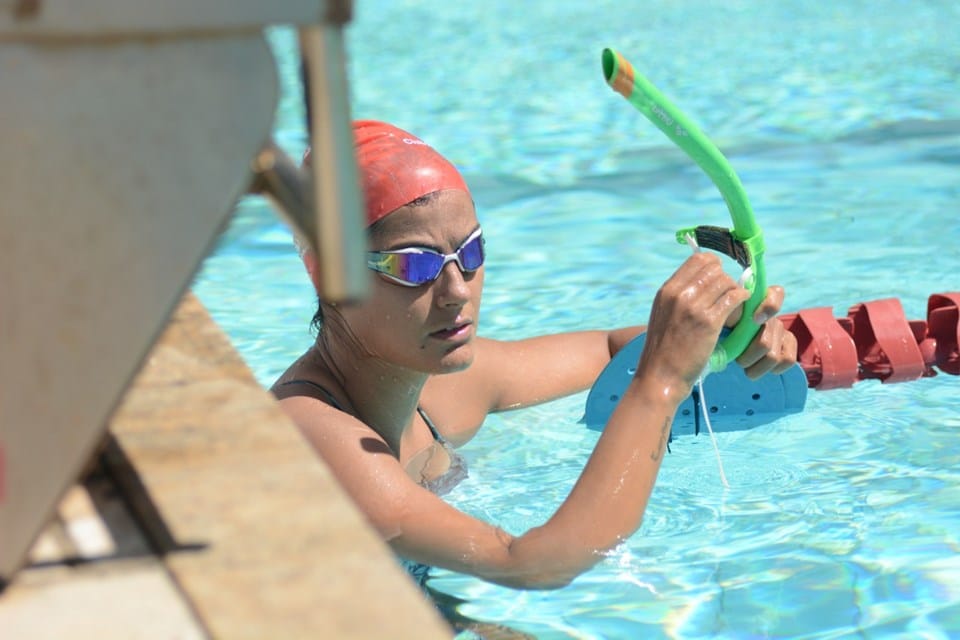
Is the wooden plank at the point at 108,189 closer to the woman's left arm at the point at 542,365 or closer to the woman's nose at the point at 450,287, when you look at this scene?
the woman's nose at the point at 450,287

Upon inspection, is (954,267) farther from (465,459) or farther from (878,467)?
(465,459)

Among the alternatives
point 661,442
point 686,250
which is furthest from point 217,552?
point 686,250

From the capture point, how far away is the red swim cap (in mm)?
2920

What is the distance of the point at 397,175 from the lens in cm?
293

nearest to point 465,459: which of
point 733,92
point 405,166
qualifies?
point 405,166

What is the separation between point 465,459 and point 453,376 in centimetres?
26

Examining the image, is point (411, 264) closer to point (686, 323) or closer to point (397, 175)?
point (397, 175)

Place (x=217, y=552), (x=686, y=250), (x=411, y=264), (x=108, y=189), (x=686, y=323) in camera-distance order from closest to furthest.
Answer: (x=108, y=189) < (x=217, y=552) < (x=686, y=323) < (x=411, y=264) < (x=686, y=250)

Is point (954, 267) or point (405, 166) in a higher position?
point (405, 166)

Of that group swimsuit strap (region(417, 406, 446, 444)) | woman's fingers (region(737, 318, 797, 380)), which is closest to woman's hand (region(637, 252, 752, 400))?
woman's fingers (region(737, 318, 797, 380))

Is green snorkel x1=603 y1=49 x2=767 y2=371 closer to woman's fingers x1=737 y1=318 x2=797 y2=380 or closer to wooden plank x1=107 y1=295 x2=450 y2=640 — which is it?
woman's fingers x1=737 y1=318 x2=797 y2=380

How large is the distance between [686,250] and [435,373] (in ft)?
10.5

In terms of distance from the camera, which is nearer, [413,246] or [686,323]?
[686,323]

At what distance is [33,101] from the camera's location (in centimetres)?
126
